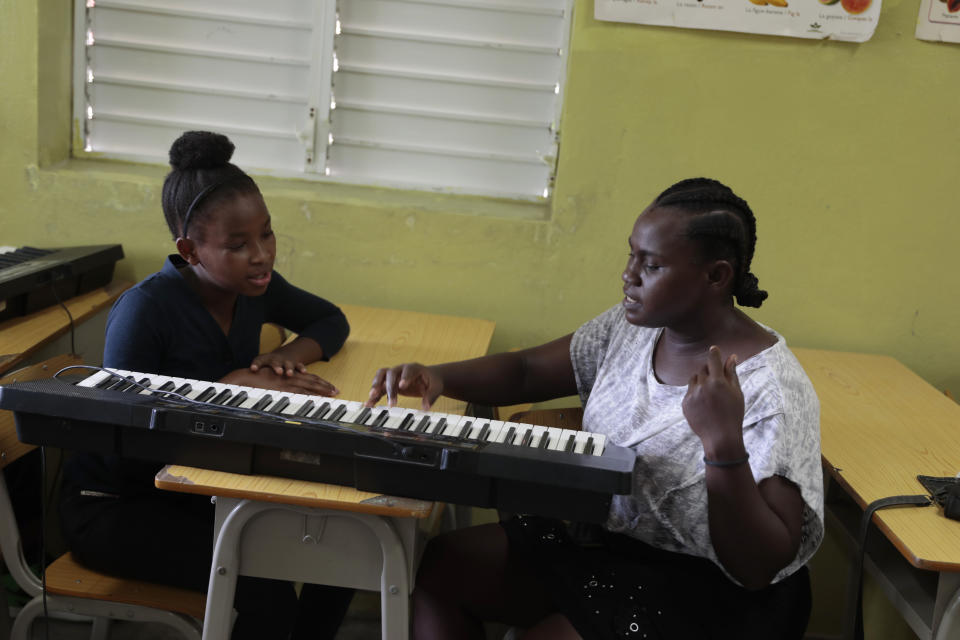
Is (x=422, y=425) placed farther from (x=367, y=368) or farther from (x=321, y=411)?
(x=367, y=368)

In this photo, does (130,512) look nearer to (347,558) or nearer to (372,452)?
(347,558)

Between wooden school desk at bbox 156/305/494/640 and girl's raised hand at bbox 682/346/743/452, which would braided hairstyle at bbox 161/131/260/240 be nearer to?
wooden school desk at bbox 156/305/494/640

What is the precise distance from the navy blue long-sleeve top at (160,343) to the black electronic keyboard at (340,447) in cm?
27

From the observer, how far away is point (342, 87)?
3.19 meters

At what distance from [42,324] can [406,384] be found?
122cm

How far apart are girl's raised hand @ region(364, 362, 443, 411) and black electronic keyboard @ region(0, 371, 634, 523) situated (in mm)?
195

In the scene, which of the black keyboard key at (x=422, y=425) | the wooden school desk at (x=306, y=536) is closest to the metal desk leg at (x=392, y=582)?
the wooden school desk at (x=306, y=536)

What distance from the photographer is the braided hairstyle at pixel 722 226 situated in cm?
181

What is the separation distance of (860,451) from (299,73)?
2.13 m

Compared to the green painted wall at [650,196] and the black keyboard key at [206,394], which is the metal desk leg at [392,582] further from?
the green painted wall at [650,196]

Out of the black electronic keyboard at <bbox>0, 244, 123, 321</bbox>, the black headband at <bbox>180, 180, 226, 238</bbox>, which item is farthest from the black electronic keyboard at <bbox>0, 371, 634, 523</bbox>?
the black electronic keyboard at <bbox>0, 244, 123, 321</bbox>

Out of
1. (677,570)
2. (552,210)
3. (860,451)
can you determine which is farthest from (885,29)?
(677,570)

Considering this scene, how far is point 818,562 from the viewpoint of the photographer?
3.17m

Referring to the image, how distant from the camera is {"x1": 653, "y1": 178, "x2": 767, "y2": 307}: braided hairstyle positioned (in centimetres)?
181
